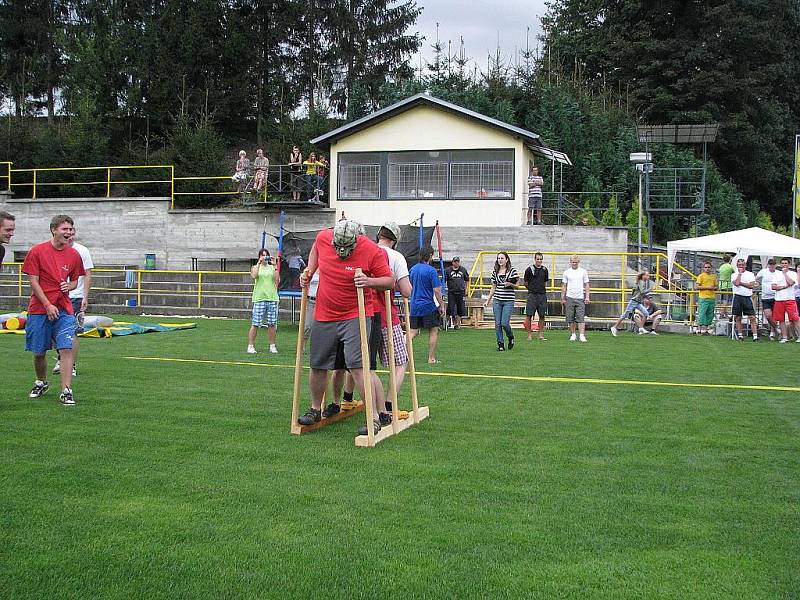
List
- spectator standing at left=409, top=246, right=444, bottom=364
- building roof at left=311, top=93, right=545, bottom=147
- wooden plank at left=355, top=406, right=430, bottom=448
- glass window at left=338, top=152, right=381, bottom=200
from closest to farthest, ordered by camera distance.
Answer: wooden plank at left=355, top=406, right=430, bottom=448 → spectator standing at left=409, top=246, right=444, bottom=364 → building roof at left=311, top=93, right=545, bottom=147 → glass window at left=338, top=152, right=381, bottom=200

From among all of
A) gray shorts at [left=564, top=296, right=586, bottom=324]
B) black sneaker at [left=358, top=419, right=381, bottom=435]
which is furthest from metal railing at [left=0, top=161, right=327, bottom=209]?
black sneaker at [left=358, top=419, right=381, bottom=435]

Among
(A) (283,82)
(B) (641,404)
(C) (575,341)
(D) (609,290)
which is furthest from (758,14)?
(B) (641,404)

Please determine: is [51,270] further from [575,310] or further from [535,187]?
[535,187]

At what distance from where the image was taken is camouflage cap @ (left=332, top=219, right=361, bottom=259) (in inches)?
292

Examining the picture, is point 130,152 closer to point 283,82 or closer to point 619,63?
point 283,82

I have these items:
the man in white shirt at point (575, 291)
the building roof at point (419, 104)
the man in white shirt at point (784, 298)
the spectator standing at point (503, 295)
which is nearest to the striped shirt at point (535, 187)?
the building roof at point (419, 104)

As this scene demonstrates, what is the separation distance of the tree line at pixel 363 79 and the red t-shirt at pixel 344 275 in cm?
3419

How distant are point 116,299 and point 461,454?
22.3 m

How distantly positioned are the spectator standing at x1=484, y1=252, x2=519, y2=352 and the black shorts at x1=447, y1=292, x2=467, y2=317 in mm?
5163

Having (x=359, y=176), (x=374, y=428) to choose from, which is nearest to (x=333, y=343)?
(x=374, y=428)

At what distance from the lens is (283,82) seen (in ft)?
169

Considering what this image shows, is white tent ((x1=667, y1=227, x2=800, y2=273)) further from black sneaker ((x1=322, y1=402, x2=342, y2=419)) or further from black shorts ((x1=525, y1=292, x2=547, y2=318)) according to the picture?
black sneaker ((x1=322, y1=402, x2=342, y2=419))

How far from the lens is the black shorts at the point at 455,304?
22203mm

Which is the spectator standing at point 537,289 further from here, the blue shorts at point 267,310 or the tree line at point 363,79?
the tree line at point 363,79
